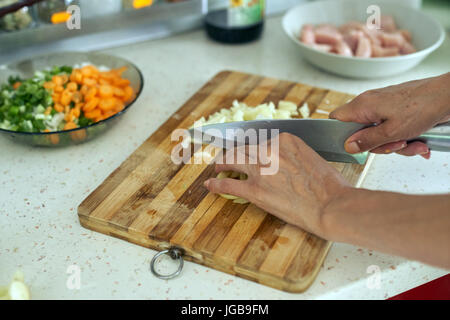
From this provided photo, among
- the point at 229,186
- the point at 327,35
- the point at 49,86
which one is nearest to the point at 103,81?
the point at 49,86

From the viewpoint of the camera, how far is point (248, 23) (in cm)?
179

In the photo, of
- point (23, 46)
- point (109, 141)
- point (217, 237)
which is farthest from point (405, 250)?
point (23, 46)

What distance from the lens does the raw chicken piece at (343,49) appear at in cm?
158

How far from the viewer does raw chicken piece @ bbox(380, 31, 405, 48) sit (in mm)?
1618

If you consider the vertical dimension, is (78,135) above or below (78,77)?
below

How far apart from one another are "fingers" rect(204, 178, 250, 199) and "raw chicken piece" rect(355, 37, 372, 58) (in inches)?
29.1

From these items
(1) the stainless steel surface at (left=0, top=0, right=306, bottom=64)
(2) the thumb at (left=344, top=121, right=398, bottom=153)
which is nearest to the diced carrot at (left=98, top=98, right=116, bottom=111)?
(1) the stainless steel surface at (left=0, top=0, right=306, bottom=64)

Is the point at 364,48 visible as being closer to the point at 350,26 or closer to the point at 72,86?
the point at 350,26

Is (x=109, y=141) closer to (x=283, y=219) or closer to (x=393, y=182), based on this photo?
(x=283, y=219)

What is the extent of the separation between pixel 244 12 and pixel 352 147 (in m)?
0.80

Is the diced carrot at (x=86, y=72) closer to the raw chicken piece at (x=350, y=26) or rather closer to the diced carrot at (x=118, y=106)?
the diced carrot at (x=118, y=106)

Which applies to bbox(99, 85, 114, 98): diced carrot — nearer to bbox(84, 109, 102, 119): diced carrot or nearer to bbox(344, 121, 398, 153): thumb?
bbox(84, 109, 102, 119): diced carrot

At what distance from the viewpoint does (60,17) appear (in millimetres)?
1607

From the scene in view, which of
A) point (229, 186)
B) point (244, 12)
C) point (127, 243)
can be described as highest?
point (244, 12)
